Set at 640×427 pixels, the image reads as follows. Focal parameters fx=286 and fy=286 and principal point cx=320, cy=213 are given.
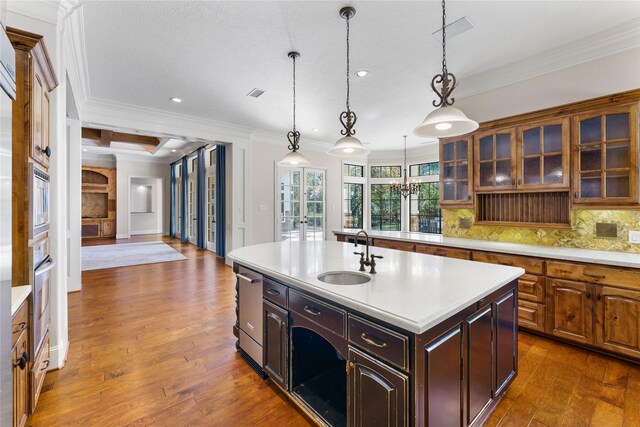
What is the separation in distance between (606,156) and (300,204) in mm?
5252

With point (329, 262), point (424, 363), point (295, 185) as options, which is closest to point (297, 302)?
point (329, 262)

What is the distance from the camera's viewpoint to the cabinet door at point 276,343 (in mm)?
1870

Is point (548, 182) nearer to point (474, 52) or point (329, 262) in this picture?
point (474, 52)

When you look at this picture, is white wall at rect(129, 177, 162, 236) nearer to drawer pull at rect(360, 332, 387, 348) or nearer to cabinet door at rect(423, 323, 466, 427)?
drawer pull at rect(360, 332, 387, 348)

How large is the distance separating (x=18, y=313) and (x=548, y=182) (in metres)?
4.31

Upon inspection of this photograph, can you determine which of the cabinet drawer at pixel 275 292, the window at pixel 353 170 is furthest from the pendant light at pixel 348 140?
the window at pixel 353 170

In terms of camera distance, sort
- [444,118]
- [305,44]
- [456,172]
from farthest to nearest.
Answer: [456,172], [305,44], [444,118]

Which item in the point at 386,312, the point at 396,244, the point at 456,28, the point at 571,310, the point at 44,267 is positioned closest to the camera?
the point at 386,312

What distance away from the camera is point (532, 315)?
2.85m

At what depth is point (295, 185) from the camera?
6.80 meters

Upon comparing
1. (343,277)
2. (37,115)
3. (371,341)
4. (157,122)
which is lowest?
(371,341)

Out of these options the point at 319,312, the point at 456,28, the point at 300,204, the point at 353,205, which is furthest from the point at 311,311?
the point at 353,205

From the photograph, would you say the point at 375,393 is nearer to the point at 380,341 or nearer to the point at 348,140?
the point at 380,341

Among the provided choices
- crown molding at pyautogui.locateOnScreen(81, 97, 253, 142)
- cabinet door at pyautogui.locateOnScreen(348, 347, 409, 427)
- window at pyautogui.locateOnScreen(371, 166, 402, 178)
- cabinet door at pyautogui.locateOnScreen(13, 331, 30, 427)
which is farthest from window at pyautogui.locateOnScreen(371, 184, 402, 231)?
cabinet door at pyautogui.locateOnScreen(13, 331, 30, 427)
